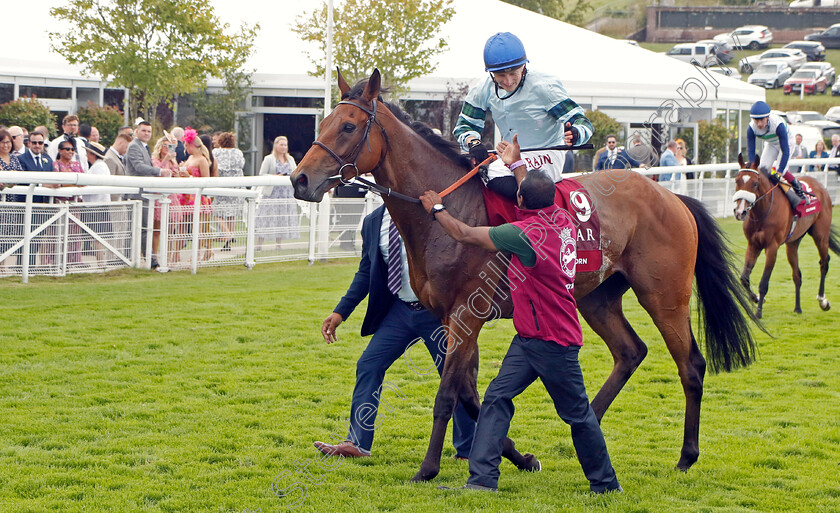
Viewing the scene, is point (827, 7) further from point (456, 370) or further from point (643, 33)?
point (456, 370)

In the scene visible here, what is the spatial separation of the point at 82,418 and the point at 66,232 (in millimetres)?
4749

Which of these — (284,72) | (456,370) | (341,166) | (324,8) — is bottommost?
(456,370)

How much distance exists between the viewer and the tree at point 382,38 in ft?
59.0

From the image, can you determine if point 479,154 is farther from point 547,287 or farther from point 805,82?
point 805,82

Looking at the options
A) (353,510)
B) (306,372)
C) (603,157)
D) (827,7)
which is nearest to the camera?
(353,510)

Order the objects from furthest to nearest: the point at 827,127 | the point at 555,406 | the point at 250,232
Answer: the point at 827,127 → the point at 250,232 → the point at 555,406

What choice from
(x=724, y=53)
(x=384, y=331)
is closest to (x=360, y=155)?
(x=384, y=331)

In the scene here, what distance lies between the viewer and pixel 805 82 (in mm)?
36656

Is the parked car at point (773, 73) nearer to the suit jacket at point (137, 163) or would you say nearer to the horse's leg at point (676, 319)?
the suit jacket at point (137, 163)

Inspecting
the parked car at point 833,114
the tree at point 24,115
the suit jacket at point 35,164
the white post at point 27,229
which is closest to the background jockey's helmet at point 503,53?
the white post at point 27,229

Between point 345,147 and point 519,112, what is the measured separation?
937 mm

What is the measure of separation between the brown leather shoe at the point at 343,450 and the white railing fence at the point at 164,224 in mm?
5213

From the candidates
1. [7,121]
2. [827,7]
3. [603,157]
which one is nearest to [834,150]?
[603,157]

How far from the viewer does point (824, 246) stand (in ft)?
30.7
